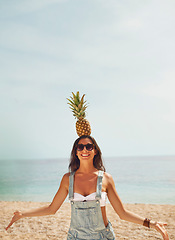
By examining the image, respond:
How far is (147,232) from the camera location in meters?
6.29

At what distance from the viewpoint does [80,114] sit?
3336 mm

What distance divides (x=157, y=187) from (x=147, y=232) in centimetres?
1487

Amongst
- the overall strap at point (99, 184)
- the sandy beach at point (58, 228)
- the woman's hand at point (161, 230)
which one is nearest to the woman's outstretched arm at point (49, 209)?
the overall strap at point (99, 184)

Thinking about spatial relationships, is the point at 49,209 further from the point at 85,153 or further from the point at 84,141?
the point at 84,141

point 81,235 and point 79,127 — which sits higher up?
point 79,127

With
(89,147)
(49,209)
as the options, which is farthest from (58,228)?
(89,147)

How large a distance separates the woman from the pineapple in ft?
0.26

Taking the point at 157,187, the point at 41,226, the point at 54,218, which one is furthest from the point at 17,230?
the point at 157,187

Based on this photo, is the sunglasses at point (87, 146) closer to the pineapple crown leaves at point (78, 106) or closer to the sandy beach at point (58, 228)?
the pineapple crown leaves at point (78, 106)

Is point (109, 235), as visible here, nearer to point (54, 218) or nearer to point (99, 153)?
point (99, 153)

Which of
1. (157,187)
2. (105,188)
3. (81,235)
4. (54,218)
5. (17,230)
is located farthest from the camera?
(157,187)

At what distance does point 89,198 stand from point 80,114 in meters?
0.91

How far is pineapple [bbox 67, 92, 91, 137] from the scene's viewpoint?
10.9 ft

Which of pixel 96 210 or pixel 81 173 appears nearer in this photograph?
pixel 96 210
